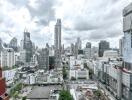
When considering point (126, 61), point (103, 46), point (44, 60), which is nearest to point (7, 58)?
point (44, 60)

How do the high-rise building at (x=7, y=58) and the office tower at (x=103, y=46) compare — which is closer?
the high-rise building at (x=7, y=58)

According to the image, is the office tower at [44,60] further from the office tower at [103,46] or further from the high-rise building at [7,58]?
the office tower at [103,46]

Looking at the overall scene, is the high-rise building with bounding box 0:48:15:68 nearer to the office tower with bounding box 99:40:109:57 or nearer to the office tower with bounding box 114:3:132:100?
the office tower with bounding box 114:3:132:100

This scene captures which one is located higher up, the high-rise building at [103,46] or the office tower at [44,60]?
the high-rise building at [103,46]

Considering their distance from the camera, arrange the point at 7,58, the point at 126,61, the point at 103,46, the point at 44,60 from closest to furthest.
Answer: the point at 126,61
the point at 44,60
the point at 7,58
the point at 103,46

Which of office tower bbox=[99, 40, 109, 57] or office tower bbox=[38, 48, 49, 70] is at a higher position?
office tower bbox=[99, 40, 109, 57]

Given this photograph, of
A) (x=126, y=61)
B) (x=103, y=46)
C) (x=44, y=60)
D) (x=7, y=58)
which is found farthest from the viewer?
(x=103, y=46)

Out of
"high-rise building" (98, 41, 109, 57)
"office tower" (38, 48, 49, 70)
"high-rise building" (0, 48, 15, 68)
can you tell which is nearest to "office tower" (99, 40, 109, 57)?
"high-rise building" (98, 41, 109, 57)

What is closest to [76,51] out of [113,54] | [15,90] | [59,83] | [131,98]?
[113,54]

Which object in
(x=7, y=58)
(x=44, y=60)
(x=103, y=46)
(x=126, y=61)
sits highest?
(x=103, y=46)

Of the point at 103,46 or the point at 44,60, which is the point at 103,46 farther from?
the point at 44,60

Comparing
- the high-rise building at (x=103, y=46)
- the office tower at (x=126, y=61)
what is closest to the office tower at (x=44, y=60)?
the office tower at (x=126, y=61)

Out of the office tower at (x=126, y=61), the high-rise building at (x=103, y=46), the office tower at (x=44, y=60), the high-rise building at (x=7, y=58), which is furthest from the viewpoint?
the high-rise building at (x=103, y=46)
